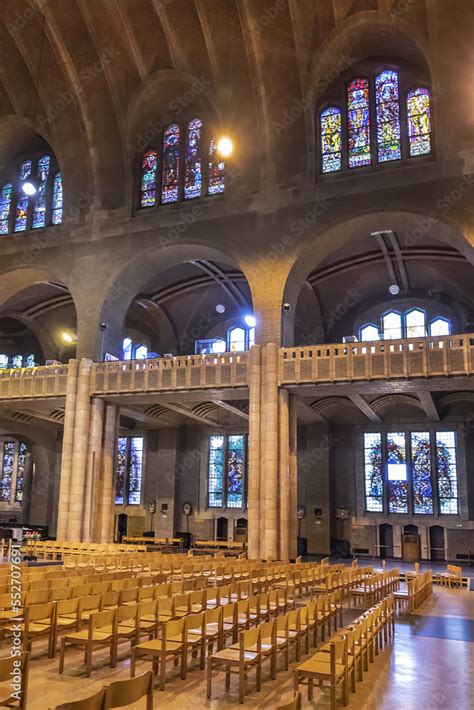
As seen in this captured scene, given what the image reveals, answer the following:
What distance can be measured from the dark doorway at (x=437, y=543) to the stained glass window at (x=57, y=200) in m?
22.7

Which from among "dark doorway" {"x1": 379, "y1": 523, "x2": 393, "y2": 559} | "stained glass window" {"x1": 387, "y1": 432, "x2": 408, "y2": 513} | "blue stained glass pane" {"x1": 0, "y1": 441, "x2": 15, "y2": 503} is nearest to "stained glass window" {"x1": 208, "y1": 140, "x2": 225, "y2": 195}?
"stained glass window" {"x1": 387, "y1": 432, "x2": 408, "y2": 513}

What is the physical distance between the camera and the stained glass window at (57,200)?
28.5m

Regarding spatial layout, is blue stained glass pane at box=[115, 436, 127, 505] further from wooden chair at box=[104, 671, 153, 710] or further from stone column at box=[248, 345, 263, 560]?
wooden chair at box=[104, 671, 153, 710]

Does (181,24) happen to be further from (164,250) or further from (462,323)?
(462,323)

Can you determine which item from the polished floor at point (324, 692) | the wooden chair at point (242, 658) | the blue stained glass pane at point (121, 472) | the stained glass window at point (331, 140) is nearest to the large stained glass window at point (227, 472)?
the blue stained glass pane at point (121, 472)

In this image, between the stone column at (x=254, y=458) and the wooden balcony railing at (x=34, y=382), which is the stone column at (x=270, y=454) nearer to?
the stone column at (x=254, y=458)

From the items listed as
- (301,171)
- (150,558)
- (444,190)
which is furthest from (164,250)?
(150,558)

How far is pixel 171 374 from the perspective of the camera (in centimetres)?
2358

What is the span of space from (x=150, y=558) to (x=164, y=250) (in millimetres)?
13546

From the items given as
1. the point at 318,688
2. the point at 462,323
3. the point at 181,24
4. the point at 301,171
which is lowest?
the point at 318,688

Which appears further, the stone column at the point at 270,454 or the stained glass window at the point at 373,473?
the stained glass window at the point at 373,473

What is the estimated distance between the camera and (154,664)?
684 centimetres

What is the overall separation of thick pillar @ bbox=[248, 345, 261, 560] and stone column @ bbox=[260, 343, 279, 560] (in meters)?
0.18

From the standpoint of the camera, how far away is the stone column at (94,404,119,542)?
24.2 meters
